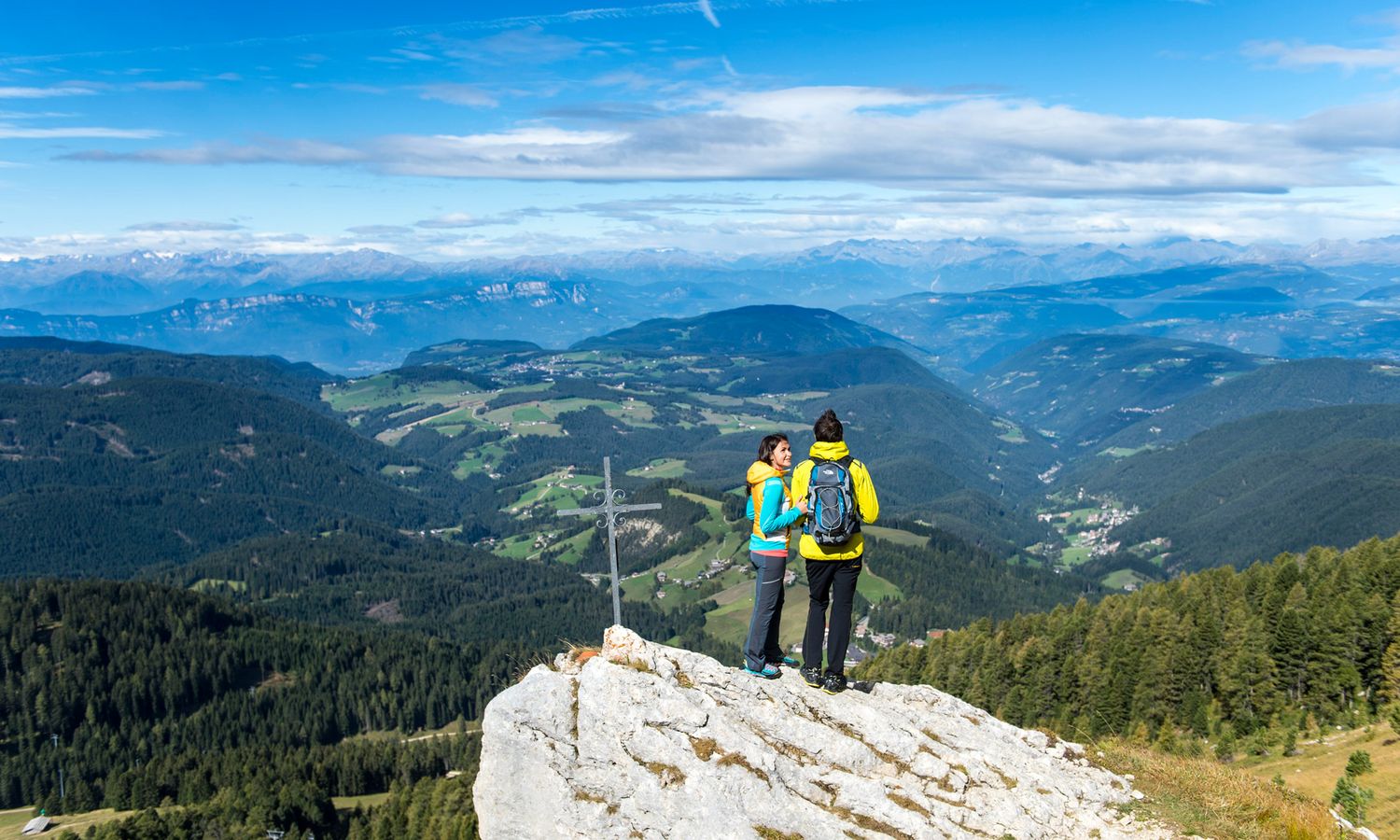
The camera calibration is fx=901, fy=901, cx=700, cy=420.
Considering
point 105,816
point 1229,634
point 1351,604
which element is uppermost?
point 1351,604

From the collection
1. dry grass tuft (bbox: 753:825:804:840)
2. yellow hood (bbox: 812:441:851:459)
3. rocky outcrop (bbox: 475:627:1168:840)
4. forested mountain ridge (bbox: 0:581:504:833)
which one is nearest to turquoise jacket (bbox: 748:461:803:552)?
yellow hood (bbox: 812:441:851:459)

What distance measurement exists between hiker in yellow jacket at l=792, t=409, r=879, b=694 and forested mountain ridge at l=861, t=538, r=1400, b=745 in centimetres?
→ 3398

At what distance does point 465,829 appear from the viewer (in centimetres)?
7781

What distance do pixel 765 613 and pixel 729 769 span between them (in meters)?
4.53

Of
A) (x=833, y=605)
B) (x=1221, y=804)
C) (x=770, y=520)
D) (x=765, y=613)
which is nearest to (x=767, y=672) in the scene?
(x=765, y=613)

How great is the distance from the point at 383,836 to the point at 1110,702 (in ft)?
237

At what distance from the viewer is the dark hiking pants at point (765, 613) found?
22.7m

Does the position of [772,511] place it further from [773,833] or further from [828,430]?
[773,833]

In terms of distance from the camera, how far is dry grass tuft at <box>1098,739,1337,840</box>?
20797mm

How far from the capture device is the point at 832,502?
2161 centimetres

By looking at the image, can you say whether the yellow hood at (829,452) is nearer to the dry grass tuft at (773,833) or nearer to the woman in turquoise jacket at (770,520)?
the woman in turquoise jacket at (770,520)

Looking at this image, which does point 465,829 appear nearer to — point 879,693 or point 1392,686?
point 879,693

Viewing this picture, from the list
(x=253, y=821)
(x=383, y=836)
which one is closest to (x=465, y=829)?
(x=383, y=836)

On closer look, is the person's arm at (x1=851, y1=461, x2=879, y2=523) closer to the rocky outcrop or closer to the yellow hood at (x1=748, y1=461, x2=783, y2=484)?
the yellow hood at (x1=748, y1=461, x2=783, y2=484)
